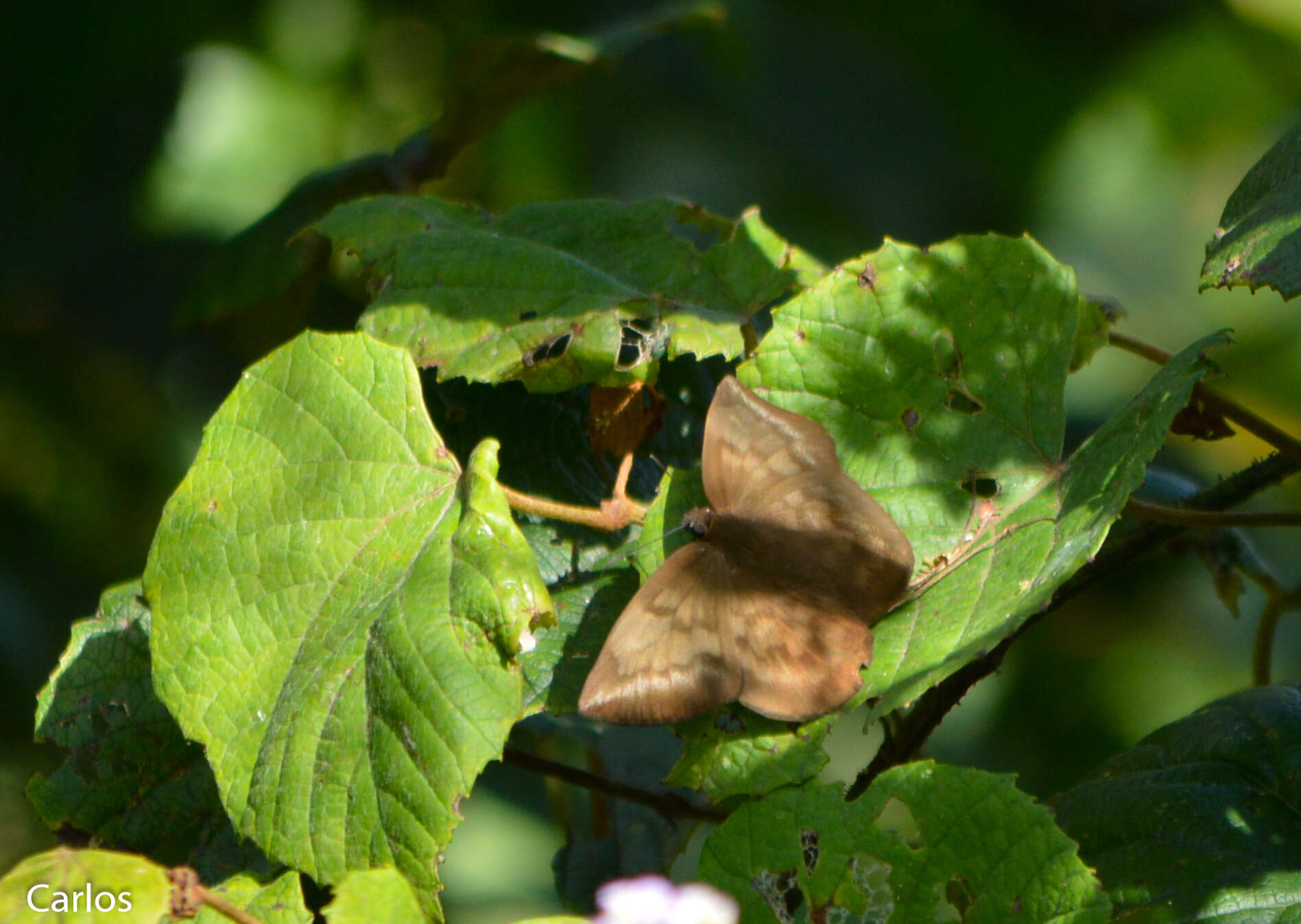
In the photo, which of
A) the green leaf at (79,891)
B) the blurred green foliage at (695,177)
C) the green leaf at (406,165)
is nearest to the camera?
the green leaf at (79,891)

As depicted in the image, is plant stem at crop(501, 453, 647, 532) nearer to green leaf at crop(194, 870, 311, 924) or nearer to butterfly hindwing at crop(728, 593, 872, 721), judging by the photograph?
butterfly hindwing at crop(728, 593, 872, 721)

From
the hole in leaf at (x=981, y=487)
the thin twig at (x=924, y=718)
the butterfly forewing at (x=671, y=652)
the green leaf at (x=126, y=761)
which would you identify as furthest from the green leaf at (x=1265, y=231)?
the green leaf at (x=126, y=761)

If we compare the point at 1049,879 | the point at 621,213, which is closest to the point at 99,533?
the point at 621,213

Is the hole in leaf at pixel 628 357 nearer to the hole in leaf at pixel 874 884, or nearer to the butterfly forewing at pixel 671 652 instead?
the butterfly forewing at pixel 671 652

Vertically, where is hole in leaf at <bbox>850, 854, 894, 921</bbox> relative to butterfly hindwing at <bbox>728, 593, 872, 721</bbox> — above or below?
below

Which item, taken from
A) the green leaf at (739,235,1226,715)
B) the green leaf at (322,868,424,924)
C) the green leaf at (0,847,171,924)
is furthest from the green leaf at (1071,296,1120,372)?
the green leaf at (0,847,171,924)

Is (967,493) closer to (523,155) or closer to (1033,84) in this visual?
(523,155)
